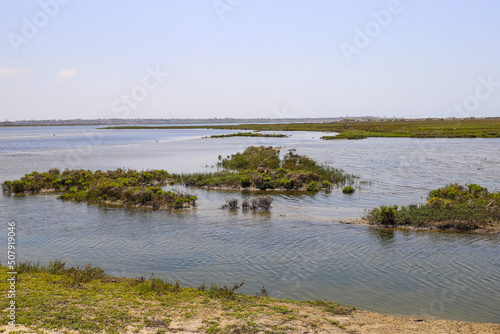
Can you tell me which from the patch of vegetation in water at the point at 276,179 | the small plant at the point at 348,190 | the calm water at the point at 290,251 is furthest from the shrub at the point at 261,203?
the small plant at the point at 348,190

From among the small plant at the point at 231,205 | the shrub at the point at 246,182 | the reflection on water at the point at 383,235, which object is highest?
the shrub at the point at 246,182

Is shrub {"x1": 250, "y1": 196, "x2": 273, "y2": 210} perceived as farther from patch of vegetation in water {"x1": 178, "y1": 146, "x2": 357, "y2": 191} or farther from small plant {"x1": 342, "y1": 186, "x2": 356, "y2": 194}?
small plant {"x1": 342, "y1": 186, "x2": 356, "y2": 194}

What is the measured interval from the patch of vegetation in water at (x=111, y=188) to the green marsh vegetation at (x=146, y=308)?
1281 centimetres

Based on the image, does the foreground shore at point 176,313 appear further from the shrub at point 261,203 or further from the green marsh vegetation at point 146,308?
the shrub at point 261,203

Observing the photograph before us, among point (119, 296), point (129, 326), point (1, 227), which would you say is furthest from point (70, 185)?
point (129, 326)

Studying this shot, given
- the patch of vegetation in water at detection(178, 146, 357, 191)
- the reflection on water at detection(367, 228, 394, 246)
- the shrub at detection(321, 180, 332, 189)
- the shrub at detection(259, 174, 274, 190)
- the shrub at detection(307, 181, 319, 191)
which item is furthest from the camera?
the shrub at detection(259, 174, 274, 190)

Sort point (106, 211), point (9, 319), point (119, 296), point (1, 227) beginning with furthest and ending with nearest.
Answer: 1. point (106, 211)
2. point (1, 227)
3. point (119, 296)
4. point (9, 319)

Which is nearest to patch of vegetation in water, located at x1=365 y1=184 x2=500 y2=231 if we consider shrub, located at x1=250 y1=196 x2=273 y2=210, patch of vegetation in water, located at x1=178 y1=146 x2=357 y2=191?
shrub, located at x1=250 y1=196 x2=273 y2=210

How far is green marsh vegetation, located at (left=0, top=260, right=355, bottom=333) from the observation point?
868 centimetres

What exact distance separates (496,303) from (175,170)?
115 feet

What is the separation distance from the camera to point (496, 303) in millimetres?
10914

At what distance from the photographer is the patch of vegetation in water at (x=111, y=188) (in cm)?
2484

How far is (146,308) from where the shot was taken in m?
9.76

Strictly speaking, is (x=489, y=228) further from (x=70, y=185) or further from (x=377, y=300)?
(x=70, y=185)
